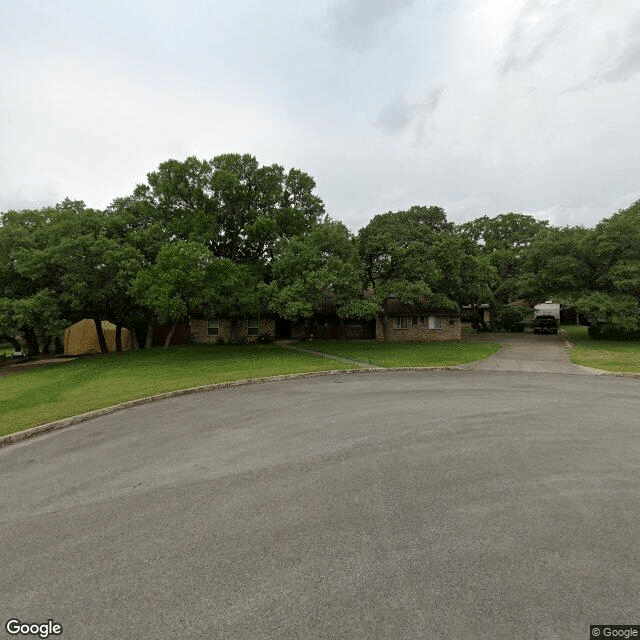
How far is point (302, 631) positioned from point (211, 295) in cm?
1926

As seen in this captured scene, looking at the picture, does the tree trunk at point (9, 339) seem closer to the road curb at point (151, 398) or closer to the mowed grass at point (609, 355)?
the road curb at point (151, 398)

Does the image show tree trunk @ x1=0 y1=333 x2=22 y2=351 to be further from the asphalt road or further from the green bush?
the green bush

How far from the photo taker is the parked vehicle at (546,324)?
1289 inches

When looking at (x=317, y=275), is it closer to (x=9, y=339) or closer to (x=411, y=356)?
(x=411, y=356)

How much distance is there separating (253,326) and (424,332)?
1560 cm

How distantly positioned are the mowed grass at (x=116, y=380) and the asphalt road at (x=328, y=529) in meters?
2.34

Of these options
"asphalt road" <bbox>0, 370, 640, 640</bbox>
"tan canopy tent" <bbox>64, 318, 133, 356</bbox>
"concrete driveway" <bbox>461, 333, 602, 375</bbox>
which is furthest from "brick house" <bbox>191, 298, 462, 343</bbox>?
"asphalt road" <bbox>0, 370, 640, 640</bbox>

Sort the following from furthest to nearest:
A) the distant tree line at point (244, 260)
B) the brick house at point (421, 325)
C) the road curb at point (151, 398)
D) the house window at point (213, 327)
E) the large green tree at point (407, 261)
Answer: the house window at point (213, 327), the brick house at point (421, 325), the large green tree at point (407, 261), the distant tree line at point (244, 260), the road curb at point (151, 398)

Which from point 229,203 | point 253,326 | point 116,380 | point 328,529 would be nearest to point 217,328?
point 253,326

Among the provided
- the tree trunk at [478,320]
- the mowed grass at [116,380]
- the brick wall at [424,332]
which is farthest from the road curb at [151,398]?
the tree trunk at [478,320]

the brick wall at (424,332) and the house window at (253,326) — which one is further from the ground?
the house window at (253,326)

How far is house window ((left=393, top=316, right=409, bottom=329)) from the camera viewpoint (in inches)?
1164

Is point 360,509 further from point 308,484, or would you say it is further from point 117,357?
Result: point 117,357

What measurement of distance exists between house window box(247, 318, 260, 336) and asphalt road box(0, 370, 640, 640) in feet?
78.0
